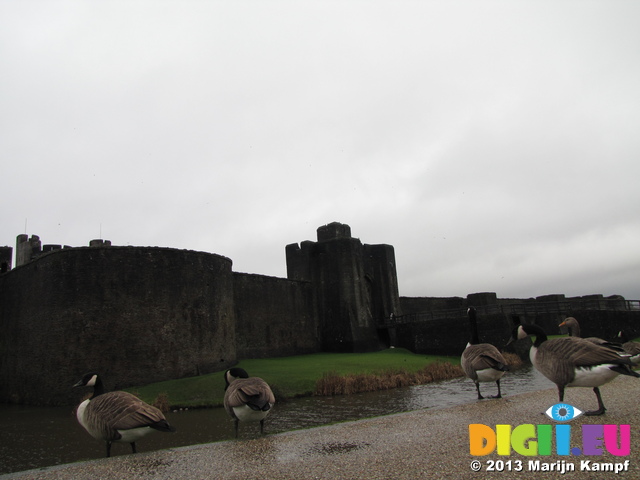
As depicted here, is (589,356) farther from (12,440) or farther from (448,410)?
(12,440)

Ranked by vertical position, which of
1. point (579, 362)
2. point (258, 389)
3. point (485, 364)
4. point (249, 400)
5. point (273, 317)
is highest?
point (273, 317)

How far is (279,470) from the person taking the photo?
5809 millimetres

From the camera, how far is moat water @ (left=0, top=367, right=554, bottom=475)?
10.1 metres

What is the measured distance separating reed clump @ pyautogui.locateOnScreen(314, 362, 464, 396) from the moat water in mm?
776

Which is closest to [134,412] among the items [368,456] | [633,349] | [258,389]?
[258,389]

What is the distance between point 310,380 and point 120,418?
10.8 metres

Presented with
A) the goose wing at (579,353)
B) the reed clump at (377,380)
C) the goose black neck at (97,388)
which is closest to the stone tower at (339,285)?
the reed clump at (377,380)

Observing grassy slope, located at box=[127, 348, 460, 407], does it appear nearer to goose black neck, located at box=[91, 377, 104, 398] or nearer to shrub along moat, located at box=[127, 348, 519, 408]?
shrub along moat, located at box=[127, 348, 519, 408]

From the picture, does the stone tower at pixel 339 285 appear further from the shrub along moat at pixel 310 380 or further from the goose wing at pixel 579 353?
the goose wing at pixel 579 353

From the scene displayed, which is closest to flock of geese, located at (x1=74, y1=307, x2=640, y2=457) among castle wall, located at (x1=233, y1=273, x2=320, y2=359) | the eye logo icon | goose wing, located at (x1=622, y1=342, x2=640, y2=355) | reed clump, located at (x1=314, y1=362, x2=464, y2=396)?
the eye logo icon

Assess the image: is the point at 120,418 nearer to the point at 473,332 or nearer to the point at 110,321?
the point at 473,332

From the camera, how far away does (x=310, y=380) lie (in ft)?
57.7

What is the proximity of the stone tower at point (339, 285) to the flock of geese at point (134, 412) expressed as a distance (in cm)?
2216

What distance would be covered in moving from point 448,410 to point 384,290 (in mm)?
26301
